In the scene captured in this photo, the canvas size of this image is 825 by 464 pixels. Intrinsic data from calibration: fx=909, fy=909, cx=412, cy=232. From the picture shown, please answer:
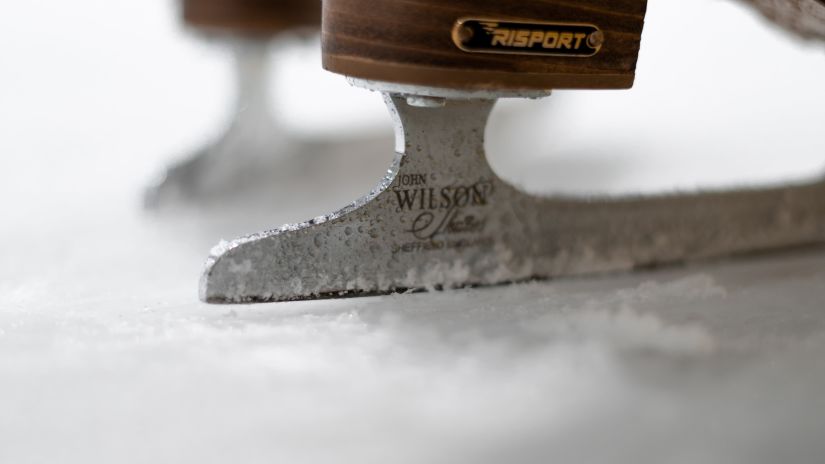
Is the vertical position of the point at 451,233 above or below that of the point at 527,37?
below

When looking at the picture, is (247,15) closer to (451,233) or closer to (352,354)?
(451,233)

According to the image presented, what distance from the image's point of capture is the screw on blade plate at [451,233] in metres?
0.74

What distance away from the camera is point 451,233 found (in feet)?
2.64

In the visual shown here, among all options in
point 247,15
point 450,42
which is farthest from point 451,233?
point 247,15

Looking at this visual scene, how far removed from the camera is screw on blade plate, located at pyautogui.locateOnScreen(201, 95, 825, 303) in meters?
0.74

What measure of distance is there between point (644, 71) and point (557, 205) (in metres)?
1.10

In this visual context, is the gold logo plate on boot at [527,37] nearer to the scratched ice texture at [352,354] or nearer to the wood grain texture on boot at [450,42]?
the wood grain texture on boot at [450,42]

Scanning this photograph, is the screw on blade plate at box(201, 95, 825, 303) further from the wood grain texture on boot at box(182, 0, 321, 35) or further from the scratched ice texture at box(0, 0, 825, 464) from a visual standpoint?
the wood grain texture on boot at box(182, 0, 321, 35)

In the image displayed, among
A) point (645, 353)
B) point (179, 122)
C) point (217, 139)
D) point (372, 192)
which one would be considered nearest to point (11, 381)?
point (372, 192)

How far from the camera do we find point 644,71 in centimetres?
186

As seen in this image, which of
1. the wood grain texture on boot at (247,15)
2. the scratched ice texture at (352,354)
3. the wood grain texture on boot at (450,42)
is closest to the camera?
the scratched ice texture at (352,354)

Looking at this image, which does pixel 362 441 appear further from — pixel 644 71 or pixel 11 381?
pixel 644 71

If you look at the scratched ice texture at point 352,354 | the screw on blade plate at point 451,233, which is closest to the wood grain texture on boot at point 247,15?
the scratched ice texture at point 352,354

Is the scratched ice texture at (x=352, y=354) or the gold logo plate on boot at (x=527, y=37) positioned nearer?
the scratched ice texture at (x=352, y=354)
